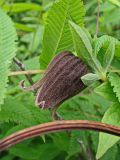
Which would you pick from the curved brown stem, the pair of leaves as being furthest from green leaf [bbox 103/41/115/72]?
the curved brown stem

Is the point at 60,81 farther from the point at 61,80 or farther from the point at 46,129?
the point at 46,129

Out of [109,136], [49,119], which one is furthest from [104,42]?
[49,119]

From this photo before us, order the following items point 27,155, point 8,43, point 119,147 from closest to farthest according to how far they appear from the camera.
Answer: point 8,43, point 119,147, point 27,155

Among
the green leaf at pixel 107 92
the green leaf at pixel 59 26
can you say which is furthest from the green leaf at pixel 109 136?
the green leaf at pixel 59 26

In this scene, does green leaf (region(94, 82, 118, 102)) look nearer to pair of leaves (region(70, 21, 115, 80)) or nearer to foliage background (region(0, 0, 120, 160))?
pair of leaves (region(70, 21, 115, 80))

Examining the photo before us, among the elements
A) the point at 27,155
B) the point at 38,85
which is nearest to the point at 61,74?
the point at 38,85

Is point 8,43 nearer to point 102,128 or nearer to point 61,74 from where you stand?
point 61,74
